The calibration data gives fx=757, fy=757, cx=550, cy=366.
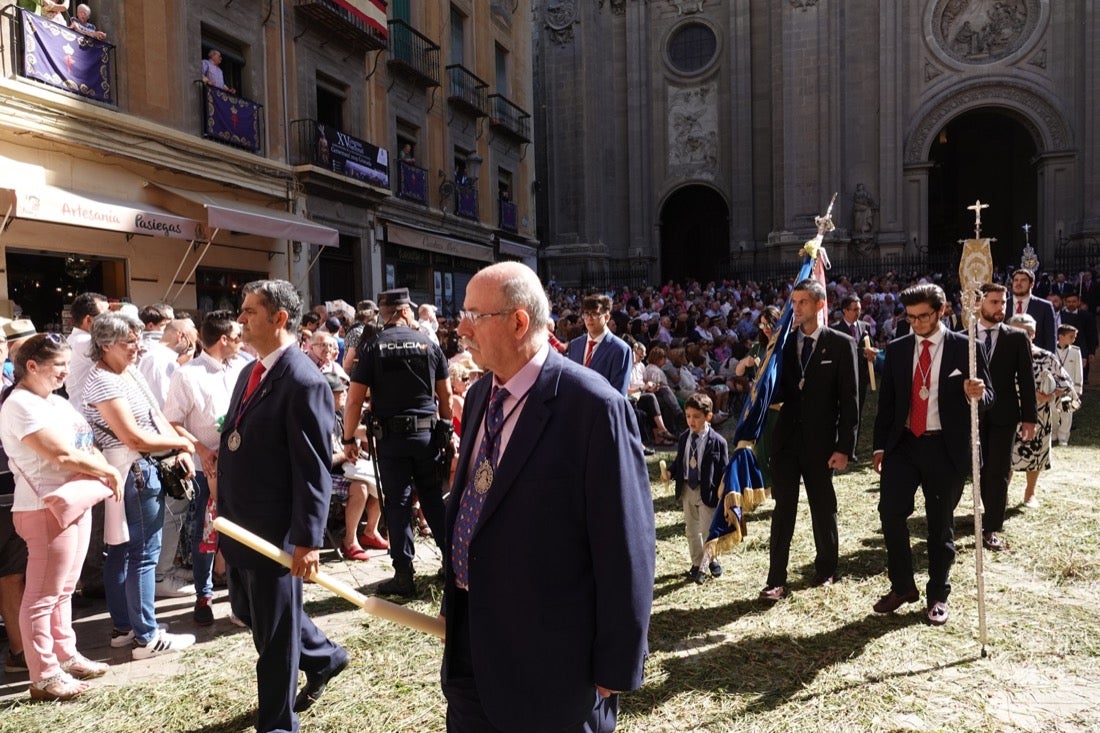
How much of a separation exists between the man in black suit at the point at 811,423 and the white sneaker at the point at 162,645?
12.0 ft

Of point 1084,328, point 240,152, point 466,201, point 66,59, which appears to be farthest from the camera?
point 466,201

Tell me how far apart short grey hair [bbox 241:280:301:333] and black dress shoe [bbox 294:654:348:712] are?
1.71 metres

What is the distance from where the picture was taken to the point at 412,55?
1930 cm

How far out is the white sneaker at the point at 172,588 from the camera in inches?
215

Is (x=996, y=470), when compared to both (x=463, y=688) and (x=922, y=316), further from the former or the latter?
(x=463, y=688)

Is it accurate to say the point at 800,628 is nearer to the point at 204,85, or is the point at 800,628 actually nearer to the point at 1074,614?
the point at 1074,614

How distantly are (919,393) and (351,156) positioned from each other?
46.8 feet

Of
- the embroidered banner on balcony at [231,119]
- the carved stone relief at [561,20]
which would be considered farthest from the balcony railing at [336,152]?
the carved stone relief at [561,20]

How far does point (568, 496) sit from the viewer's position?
220 centimetres

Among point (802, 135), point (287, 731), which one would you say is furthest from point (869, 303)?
point (287, 731)

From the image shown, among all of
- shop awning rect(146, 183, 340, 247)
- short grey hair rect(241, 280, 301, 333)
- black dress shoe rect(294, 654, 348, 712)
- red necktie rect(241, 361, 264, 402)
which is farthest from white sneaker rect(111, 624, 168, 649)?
shop awning rect(146, 183, 340, 247)

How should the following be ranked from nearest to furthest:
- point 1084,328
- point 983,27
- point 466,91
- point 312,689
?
1. point 312,689
2. point 1084,328
3. point 466,91
4. point 983,27

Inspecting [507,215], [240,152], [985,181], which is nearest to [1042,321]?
[240,152]

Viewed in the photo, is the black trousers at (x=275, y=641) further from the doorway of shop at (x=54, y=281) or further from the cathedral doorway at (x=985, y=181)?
the cathedral doorway at (x=985, y=181)
